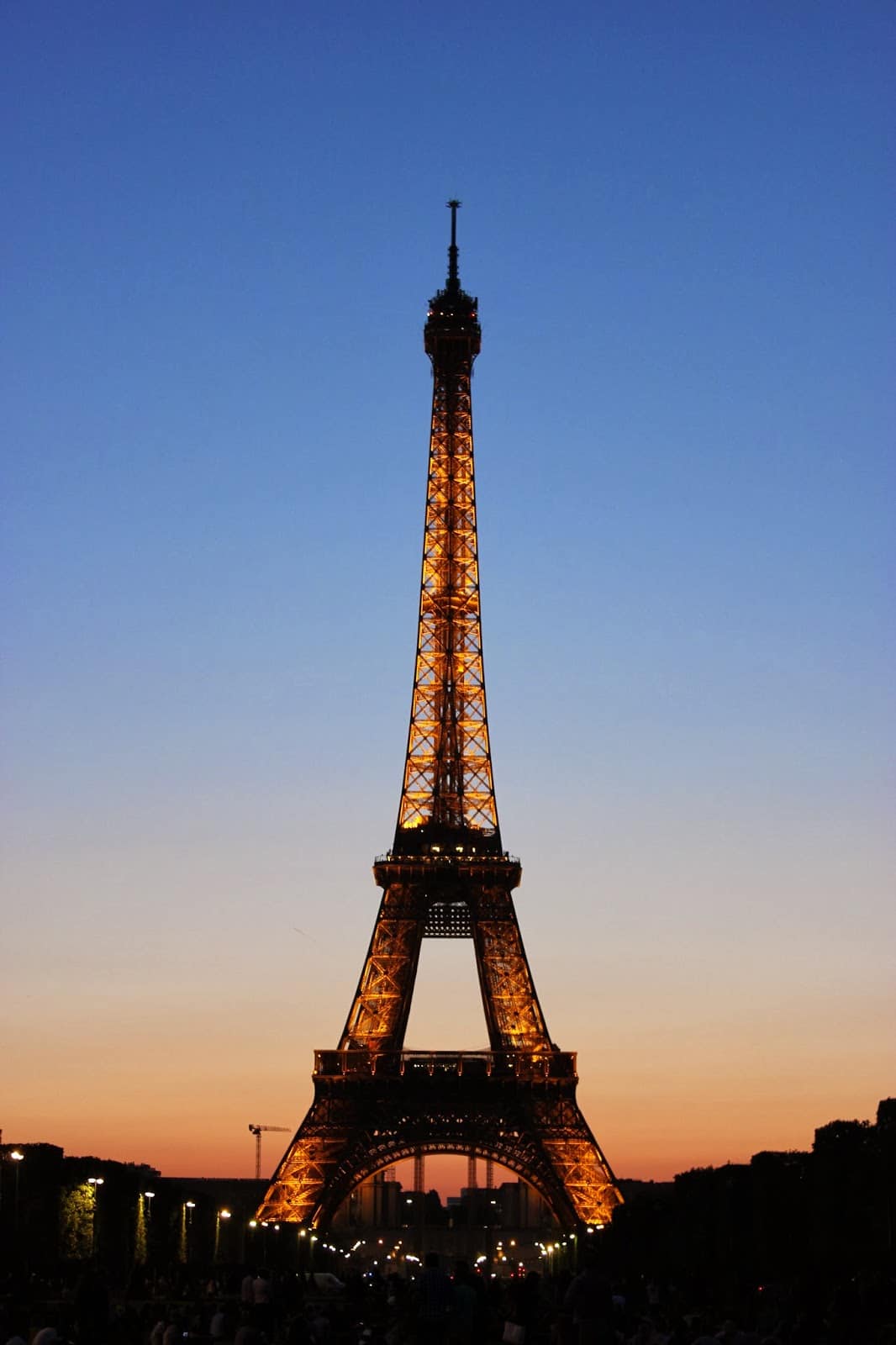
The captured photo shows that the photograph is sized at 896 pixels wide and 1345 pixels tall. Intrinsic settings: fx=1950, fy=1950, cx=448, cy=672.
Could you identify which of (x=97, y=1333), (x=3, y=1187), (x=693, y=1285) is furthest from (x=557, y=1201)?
(x=97, y=1333)

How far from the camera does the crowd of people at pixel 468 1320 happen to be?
23375 mm

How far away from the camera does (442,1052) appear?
92062 millimetres

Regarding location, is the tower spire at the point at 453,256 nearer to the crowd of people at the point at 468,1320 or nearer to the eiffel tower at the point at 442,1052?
the eiffel tower at the point at 442,1052

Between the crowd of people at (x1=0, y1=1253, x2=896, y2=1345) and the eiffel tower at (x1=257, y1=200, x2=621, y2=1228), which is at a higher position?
the eiffel tower at (x1=257, y1=200, x2=621, y2=1228)

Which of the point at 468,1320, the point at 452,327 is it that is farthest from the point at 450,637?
the point at 468,1320

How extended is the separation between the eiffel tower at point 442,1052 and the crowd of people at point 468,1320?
3785 centimetres

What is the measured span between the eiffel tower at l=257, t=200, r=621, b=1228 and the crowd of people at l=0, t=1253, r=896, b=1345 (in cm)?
3785

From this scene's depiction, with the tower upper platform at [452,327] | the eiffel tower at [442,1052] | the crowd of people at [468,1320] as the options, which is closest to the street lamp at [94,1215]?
the eiffel tower at [442,1052]

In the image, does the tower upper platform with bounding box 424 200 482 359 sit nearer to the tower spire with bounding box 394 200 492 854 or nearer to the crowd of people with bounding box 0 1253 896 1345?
the tower spire with bounding box 394 200 492 854

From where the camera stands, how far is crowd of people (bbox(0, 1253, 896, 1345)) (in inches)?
920

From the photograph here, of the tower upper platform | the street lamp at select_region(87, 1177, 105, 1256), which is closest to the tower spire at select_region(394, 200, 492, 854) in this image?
the tower upper platform

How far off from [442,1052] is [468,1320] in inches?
2724

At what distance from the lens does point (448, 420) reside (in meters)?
95.9

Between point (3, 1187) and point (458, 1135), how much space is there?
73.8 feet
